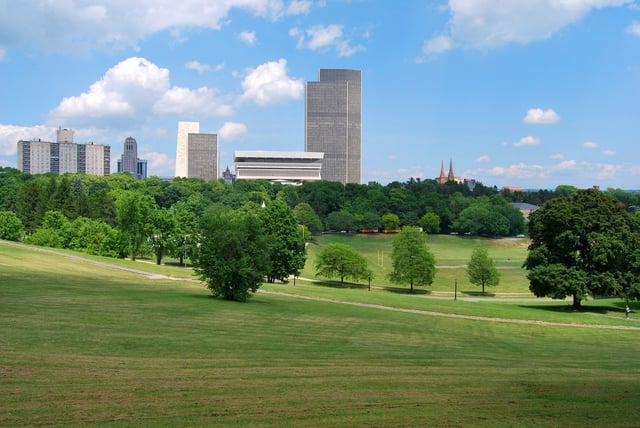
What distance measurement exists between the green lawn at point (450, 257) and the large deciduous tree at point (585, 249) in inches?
959

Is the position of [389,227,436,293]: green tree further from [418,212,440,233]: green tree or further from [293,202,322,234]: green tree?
[418,212,440,233]: green tree

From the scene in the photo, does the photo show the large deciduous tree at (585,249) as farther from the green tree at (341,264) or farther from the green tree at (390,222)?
the green tree at (390,222)

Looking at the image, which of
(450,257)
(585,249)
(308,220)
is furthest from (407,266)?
(308,220)

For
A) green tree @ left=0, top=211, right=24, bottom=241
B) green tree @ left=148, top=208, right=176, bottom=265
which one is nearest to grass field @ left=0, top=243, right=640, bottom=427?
green tree @ left=148, top=208, right=176, bottom=265

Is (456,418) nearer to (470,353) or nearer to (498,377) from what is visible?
(498,377)

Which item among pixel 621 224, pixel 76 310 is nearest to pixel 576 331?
pixel 621 224

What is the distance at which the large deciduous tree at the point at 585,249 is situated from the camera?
45562 mm

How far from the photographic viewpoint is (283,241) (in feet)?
208

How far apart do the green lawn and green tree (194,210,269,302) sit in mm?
39106

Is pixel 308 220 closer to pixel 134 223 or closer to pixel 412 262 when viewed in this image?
pixel 134 223

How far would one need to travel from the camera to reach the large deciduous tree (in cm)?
4556

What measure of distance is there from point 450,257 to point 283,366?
99.5m

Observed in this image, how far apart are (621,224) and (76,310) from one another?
41.0 meters

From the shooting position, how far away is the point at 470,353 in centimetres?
2395
